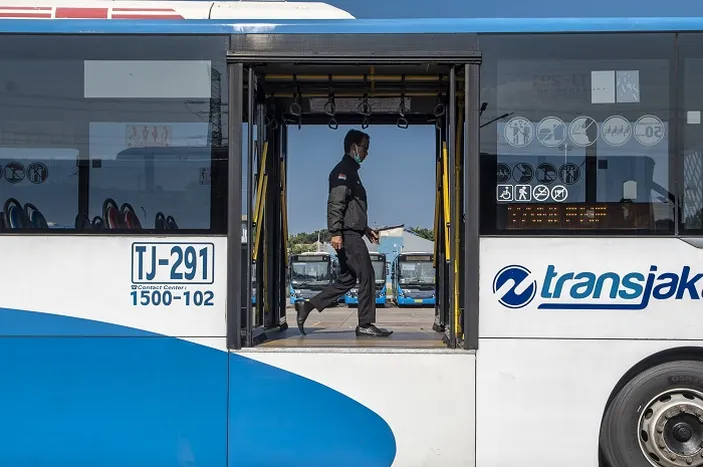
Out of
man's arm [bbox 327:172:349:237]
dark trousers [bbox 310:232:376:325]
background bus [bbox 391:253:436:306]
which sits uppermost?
man's arm [bbox 327:172:349:237]

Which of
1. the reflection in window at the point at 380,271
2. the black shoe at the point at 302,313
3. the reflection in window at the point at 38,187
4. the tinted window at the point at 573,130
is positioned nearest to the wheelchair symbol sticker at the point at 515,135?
the tinted window at the point at 573,130

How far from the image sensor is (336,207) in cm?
620

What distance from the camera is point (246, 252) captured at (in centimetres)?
530

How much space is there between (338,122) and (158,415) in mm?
3441

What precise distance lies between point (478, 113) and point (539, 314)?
1.49 metres

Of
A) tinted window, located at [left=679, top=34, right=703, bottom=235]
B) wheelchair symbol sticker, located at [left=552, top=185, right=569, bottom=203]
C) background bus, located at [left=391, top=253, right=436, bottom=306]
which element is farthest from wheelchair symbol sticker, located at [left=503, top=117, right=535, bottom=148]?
background bus, located at [left=391, top=253, right=436, bottom=306]

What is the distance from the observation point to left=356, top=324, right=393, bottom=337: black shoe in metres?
6.03

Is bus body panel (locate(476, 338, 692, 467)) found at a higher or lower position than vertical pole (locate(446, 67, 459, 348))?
lower

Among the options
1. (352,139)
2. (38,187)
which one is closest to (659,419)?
(352,139)

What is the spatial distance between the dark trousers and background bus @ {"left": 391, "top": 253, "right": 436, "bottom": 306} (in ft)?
90.3

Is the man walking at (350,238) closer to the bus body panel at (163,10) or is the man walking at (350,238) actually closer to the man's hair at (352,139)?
the man's hair at (352,139)

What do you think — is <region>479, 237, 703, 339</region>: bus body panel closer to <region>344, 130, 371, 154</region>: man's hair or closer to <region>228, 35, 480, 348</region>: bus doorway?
<region>228, 35, 480, 348</region>: bus doorway

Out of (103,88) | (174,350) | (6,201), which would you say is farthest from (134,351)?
(103,88)

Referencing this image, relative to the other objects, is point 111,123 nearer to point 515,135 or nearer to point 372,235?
point 372,235
